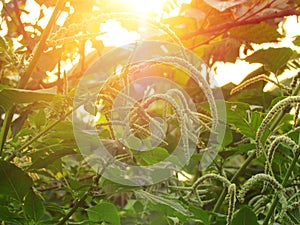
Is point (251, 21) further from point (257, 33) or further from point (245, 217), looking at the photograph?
point (245, 217)

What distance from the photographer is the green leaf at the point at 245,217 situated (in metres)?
0.77

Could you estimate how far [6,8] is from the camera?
1247mm

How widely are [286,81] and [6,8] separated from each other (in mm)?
765

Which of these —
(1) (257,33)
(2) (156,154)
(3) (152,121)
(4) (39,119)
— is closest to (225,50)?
(1) (257,33)

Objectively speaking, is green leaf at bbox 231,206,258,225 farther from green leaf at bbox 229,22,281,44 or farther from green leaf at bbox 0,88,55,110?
green leaf at bbox 229,22,281,44

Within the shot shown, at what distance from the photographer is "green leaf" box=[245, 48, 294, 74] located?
1084 mm

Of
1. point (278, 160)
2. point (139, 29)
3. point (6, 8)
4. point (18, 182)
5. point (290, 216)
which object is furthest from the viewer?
point (139, 29)

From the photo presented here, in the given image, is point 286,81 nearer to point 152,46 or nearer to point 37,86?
point 152,46

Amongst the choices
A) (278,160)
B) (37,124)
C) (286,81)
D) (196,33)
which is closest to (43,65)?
(37,124)

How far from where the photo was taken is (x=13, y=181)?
0.82 m

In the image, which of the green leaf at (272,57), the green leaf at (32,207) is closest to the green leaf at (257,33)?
the green leaf at (272,57)

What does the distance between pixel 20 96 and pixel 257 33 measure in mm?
844

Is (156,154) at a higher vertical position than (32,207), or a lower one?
higher

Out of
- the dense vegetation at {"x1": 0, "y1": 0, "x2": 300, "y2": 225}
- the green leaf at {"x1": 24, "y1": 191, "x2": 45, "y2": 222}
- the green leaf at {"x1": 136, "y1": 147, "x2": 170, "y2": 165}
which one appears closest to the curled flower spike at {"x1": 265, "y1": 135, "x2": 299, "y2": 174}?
the dense vegetation at {"x1": 0, "y1": 0, "x2": 300, "y2": 225}
